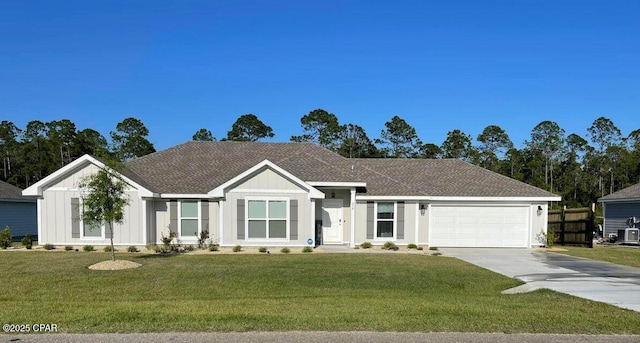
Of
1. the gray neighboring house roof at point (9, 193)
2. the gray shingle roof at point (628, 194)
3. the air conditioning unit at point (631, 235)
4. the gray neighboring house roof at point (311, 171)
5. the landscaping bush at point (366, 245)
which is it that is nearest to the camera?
the landscaping bush at point (366, 245)

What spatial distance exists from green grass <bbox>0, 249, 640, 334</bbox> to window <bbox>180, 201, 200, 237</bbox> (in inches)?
180

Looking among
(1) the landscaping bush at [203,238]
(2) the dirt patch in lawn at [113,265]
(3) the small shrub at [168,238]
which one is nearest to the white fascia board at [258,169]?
(1) the landscaping bush at [203,238]

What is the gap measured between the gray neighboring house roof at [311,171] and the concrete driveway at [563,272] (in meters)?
3.36

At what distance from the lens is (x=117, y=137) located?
62125mm

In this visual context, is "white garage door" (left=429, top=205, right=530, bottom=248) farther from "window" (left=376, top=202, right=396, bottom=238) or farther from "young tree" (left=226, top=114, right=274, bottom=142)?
"young tree" (left=226, top=114, right=274, bottom=142)

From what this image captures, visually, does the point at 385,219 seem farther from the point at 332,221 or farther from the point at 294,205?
the point at 294,205

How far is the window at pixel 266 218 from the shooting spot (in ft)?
63.9

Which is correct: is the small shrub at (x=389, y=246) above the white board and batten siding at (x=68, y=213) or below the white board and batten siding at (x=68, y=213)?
below

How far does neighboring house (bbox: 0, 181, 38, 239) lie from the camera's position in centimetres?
2692

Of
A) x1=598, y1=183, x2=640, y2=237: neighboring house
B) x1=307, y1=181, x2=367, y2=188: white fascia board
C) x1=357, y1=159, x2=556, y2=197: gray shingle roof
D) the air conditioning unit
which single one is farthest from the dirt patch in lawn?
x1=598, y1=183, x2=640, y2=237: neighboring house

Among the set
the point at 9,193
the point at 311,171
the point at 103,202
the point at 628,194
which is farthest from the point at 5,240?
the point at 628,194

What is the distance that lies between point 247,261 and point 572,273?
407 inches

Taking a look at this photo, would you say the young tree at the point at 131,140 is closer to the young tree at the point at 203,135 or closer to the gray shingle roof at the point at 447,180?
the young tree at the point at 203,135

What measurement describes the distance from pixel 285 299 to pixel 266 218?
10.6 m
